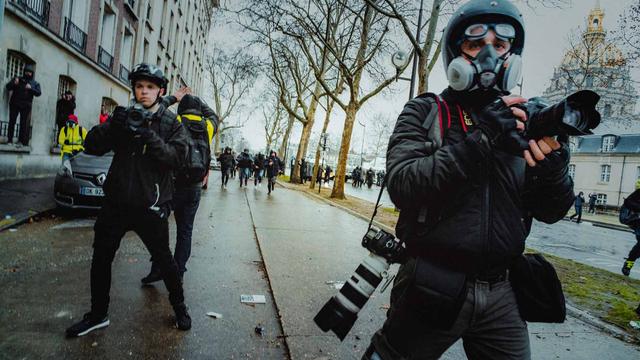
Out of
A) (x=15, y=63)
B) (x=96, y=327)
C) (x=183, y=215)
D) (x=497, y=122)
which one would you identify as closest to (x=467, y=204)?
(x=497, y=122)

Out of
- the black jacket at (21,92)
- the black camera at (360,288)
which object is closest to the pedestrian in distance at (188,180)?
the black camera at (360,288)

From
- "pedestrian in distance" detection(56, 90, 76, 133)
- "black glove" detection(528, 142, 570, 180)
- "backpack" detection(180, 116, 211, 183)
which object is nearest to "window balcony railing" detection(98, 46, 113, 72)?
"pedestrian in distance" detection(56, 90, 76, 133)

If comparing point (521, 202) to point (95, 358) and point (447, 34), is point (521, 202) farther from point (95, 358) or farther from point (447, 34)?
point (95, 358)

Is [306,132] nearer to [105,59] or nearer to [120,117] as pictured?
[105,59]

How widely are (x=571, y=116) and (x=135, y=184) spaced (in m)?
2.62

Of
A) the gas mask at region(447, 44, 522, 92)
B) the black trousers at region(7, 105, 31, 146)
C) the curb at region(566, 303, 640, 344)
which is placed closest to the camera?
the gas mask at region(447, 44, 522, 92)

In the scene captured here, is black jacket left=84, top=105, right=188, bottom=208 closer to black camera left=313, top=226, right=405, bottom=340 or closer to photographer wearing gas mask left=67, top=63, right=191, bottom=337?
photographer wearing gas mask left=67, top=63, right=191, bottom=337

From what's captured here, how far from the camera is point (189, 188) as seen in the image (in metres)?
4.02

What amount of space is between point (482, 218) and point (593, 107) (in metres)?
0.49

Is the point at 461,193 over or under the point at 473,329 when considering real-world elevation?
over

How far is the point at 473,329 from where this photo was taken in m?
1.48

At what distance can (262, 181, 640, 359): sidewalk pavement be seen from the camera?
9.98 ft

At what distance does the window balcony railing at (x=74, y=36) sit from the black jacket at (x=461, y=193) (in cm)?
1559

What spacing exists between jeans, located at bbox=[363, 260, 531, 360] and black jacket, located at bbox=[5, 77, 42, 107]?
12.2 meters
